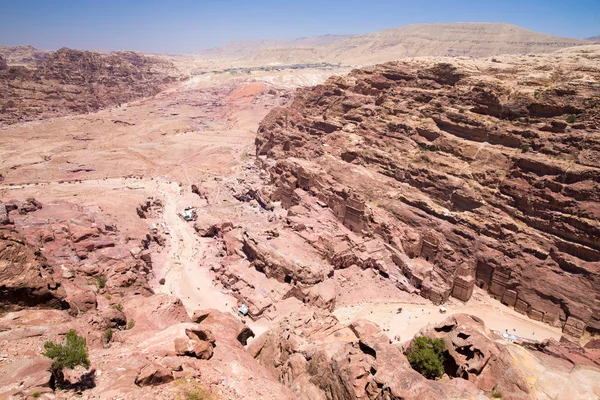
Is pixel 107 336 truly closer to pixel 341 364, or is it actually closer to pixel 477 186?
pixel 341 364

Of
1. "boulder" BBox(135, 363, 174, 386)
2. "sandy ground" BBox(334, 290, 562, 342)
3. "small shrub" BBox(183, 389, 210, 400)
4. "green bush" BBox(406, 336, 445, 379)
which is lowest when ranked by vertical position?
"sandy ground" BBox(334, 290, 562, 342)

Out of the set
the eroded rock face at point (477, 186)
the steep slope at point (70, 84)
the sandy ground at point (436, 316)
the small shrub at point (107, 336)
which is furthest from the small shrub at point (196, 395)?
the steep slope at point (70, 84)

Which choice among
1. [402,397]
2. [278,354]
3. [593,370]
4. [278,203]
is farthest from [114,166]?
[593,370]

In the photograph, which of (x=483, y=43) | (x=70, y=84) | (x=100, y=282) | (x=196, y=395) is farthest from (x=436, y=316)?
(x=483, y=43)

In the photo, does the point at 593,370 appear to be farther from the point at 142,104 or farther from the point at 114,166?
the point at 142,104

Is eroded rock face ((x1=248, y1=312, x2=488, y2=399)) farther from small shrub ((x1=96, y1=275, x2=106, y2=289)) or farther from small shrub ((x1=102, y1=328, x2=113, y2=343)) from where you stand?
small shrub ((x1=96, y1=275, x2=106, y2=289))

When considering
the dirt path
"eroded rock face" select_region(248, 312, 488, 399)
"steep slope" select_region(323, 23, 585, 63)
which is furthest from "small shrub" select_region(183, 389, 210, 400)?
"steep slope" select_region(323, 23, 585, 63)
